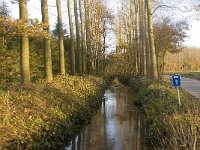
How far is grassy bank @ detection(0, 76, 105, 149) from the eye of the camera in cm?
784

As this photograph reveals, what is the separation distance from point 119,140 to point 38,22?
557 centimetres

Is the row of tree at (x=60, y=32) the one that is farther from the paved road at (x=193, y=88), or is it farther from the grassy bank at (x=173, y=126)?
the paved road at (x=193, y=88)

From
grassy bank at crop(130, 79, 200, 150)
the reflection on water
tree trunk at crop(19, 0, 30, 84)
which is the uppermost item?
tree trunk at crop(19, 0, 30, 84)

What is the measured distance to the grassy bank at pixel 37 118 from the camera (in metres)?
7.84

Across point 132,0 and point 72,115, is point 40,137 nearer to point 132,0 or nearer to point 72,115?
point 72,115

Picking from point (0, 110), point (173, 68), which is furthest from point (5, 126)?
point (173, 68)

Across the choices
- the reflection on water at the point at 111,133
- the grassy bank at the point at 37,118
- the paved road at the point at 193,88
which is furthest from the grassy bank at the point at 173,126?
the paved road at the point at 193,88

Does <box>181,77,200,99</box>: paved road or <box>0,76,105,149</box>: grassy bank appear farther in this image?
<box>181,77,200,99</box>: paved road

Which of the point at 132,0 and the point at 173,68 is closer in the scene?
the point at 132,0

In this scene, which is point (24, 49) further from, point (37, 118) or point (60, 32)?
point (60, 32)

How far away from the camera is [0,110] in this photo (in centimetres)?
838

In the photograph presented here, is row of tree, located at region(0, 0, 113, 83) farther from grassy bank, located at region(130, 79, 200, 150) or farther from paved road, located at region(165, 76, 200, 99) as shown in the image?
paved road, located at region(165, 76, 200, 99)

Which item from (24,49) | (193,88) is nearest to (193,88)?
(193,88)

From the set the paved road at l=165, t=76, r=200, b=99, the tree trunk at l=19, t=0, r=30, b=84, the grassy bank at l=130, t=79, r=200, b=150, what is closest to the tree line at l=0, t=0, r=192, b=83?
the tree trunk at l=19, t=0, r=30, b=84
